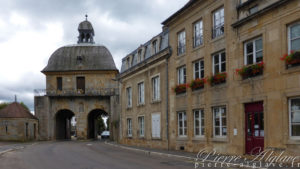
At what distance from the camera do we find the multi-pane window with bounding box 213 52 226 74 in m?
18.0

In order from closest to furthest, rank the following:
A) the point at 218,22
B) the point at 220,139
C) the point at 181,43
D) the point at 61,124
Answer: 1. the point at 220,139
2. the point at 218,22
3. the point at 181,43
4. the point at 61,124

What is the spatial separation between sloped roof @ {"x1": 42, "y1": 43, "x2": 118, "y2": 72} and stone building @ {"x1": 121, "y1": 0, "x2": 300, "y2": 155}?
30479 millimetres

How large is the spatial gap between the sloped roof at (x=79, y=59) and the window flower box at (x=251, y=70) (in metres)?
37.8

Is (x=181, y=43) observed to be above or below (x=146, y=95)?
above

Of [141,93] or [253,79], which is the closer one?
[253,79]

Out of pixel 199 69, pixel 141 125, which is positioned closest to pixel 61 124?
pixel 141 125

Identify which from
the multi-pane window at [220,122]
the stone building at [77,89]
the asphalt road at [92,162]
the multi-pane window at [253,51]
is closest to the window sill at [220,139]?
the multi-pane window at [220,122]

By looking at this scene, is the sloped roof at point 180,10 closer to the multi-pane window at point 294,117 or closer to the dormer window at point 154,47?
the dormer window at point 154,47

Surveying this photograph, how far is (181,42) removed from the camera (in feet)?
73.5

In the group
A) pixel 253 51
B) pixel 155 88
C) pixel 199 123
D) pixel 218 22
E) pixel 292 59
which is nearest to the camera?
pixel 292 59

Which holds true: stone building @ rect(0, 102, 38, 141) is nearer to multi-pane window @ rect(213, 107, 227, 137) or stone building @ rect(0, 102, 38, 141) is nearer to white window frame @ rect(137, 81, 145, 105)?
white window frame @ rect(137, 81, 145, 105)

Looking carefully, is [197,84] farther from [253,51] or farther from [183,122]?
[253,51]

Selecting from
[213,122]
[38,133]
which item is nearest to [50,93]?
[38,133]

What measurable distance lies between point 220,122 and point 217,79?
196 cm
